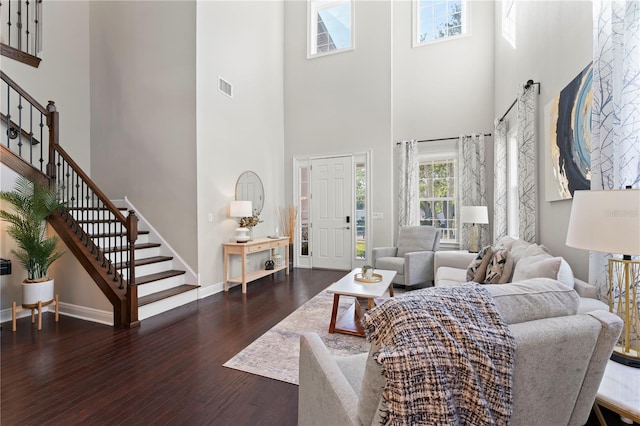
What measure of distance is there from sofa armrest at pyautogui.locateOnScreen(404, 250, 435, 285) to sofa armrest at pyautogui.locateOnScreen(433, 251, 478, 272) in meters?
0.23

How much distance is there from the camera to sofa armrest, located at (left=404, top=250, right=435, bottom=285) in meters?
4.23

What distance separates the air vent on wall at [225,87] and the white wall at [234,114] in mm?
69

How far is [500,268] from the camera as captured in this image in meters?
2.61

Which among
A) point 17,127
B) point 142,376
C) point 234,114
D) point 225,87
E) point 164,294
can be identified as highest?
point 225,87

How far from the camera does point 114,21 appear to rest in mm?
4648

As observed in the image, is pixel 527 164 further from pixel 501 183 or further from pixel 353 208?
pixel 353 208

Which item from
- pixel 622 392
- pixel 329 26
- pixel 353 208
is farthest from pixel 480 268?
pixel 329 26

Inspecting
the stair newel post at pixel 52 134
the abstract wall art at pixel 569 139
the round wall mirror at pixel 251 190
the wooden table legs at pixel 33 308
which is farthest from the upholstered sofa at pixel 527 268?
the stair newel post at pixel 52 134

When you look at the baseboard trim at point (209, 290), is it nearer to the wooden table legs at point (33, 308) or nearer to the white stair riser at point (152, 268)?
the white stair riser at point (152, 268)

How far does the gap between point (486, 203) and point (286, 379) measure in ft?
15.0

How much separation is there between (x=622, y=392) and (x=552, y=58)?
2835 millimetres

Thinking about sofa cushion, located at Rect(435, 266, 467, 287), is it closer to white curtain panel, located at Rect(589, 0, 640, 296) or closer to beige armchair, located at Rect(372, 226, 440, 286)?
beige armchair, located at Rect(372, 226, 440, 286)

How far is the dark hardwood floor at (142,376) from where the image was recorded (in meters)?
1.74

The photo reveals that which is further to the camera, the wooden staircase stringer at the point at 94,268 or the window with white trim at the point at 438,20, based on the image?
the window with white trim at the point at 438,20
